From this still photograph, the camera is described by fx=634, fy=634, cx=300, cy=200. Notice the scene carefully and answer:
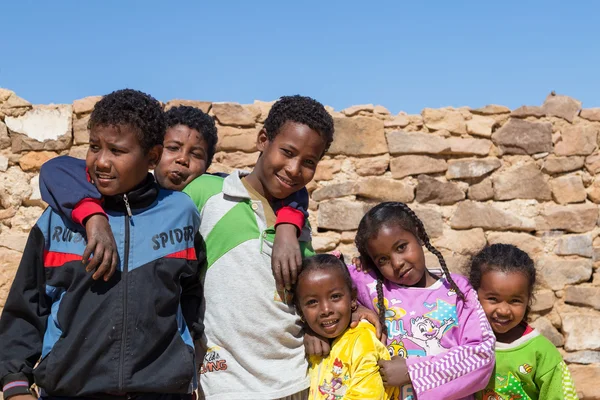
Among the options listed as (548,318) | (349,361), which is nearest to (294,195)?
(349,361)

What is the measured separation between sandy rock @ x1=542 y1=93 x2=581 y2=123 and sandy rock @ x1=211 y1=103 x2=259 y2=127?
2292mm

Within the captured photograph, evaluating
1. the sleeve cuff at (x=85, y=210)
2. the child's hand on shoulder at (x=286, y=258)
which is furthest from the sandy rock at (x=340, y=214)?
the sleeve cuff at (x=85, y=210)

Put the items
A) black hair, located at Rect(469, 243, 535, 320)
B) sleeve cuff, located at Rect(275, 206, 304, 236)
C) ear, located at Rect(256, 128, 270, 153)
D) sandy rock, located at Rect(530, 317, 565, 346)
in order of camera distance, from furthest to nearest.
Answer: sandy rock, located at Rect(530, 317, 565, 346)
black hair, located at Rect(469, 243, 535, 320)
ear, located at Rect(256, 128, 270, 153)
sleeve cuff, located at Rect(275, 206, 304, 236)

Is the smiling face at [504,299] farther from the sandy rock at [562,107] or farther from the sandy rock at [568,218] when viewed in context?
the sandy rock at [562,107]

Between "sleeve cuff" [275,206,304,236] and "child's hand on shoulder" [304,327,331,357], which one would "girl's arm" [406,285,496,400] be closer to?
"child's hand on shoulder" [304,327,331,357]

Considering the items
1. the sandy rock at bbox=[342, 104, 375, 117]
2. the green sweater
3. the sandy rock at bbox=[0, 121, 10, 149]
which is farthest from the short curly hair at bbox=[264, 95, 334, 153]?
the sandy rock at bbox=[0, 121, 10, 149]

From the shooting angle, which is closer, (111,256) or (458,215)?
(111,256)

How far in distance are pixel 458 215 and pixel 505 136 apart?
0.71m

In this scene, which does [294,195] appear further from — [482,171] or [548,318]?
[548,318]

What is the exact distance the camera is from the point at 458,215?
4.78 m

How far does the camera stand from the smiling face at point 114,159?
1.94 metres

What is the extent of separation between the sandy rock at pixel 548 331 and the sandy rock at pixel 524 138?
128 cm

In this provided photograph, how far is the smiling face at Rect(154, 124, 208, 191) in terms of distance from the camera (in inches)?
104

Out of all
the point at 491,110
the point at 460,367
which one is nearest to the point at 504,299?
the point at 460,367
